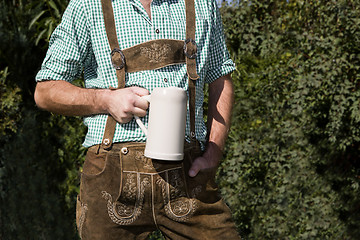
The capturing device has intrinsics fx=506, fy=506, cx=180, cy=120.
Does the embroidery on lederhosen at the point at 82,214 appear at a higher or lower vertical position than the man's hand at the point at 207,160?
lower

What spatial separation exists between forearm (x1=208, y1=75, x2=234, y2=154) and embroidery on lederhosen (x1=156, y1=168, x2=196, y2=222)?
270 millimetres

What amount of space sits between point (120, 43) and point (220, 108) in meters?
0.48

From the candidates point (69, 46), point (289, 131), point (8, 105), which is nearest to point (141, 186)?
point (69, 46)

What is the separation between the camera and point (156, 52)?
168 cm

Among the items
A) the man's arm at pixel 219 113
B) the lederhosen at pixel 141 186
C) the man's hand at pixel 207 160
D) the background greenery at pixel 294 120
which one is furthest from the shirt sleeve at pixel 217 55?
the background greenery at pixel 294 120

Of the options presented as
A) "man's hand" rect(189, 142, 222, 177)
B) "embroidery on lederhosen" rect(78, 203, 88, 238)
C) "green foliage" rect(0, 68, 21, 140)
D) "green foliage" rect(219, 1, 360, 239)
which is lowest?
"green foliage" rect(0, 68, 21, 140)

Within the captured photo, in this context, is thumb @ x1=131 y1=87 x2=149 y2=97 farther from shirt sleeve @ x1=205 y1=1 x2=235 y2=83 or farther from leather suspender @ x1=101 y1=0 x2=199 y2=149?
shirt sleeve @ x1=205 y1=1 x2=235 y2=83

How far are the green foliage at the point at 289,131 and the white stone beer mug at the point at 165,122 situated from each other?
7.34ft

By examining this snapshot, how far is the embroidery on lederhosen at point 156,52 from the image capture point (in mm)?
1677

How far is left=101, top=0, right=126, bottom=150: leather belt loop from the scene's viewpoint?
1.65 m

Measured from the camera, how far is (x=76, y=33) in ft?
5.56

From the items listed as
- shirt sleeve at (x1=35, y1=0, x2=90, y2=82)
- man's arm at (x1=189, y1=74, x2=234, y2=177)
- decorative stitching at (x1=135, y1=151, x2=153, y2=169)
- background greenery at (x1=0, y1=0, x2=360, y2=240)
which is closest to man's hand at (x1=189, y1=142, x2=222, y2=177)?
man's arm at (x1=189, y1=74, x2=234, y2=177)

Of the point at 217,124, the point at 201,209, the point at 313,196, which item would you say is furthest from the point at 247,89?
the point at 201,209

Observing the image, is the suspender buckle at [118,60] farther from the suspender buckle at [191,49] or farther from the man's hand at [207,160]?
the man's hand at [207,160]
